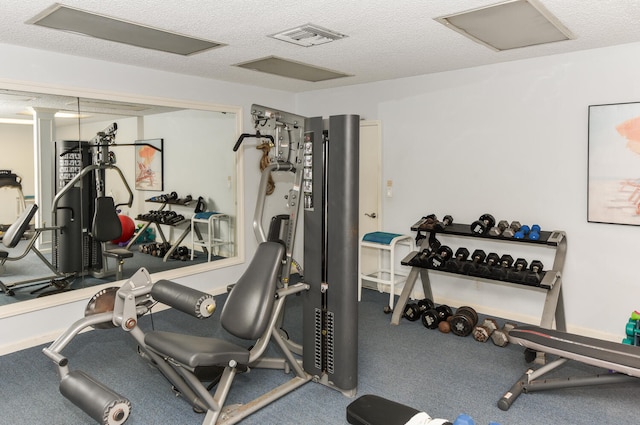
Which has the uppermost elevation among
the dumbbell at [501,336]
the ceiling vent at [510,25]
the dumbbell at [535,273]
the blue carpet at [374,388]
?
the ceiling vent at [510,25]

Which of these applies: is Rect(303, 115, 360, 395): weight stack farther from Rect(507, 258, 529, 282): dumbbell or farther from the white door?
the white door

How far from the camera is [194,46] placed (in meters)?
3.31

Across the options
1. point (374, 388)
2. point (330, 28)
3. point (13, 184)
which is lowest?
point (374, 388)

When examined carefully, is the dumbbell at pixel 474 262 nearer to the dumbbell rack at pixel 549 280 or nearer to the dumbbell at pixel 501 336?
the dumbbell rack at pixel 549 280

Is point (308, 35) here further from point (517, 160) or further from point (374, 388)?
point (374, 388)

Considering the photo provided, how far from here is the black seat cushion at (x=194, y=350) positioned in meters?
2.08

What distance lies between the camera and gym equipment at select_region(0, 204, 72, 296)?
11.6 ft

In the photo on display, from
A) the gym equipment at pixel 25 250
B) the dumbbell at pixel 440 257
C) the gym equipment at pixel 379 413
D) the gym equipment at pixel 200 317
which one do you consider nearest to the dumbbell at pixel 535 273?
the dumbbell at pixel 440 257

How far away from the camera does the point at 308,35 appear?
9.86 ft

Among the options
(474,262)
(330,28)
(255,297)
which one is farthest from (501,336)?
(330,28)

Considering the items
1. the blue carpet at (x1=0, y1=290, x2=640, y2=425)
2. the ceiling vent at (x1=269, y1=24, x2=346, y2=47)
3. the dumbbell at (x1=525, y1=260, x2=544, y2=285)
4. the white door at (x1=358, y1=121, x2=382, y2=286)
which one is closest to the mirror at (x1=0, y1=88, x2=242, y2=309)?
the blue carpet at (x1=0, y1=290, x2=640, y2=425)

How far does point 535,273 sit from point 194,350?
2624 mm

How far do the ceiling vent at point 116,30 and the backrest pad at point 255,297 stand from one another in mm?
1603

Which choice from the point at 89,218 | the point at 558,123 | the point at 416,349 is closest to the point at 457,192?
the point at 558,123
